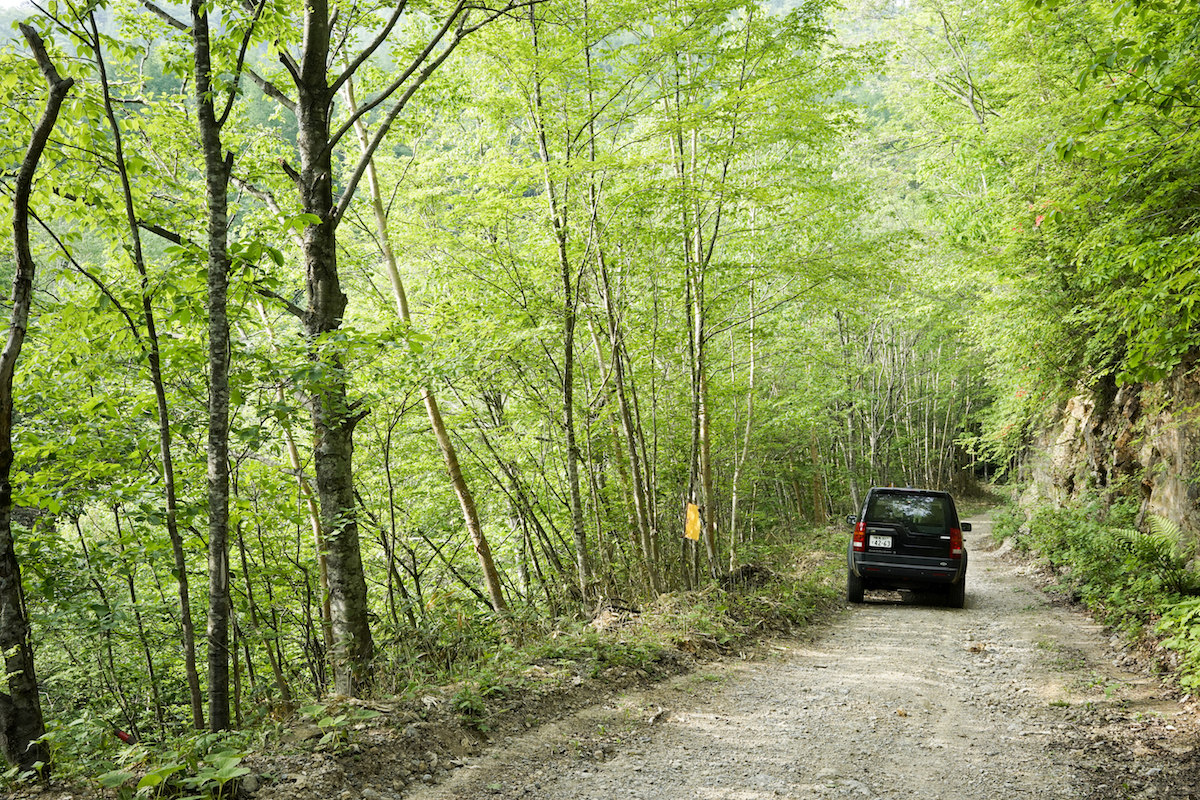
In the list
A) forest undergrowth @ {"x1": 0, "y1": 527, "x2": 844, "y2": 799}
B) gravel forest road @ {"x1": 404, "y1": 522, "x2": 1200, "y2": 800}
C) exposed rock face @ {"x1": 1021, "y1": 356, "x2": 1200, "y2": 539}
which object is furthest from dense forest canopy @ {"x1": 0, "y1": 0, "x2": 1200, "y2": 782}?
gravel forest road @ {"x1": 404, "y1": 522, "x2": 1200, "y2": 800}

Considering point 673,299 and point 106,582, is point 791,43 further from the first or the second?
point 106,582

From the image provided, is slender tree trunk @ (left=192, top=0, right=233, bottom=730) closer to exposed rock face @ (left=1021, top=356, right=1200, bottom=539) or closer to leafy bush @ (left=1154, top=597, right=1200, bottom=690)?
leafy bush @ (left=1154, top=597, right=1200, bottom=690)

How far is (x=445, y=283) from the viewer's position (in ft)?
34.7

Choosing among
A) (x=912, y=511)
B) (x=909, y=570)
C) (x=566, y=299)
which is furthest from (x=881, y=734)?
(x=912, y=511)

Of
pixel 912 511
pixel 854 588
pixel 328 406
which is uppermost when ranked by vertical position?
pixel 328 406

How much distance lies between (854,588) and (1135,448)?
458 cm

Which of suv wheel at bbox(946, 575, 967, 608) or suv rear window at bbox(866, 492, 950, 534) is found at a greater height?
suv rear window at bbox(866, 492, 950, 534)

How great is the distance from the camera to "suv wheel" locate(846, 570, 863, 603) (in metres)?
10.6

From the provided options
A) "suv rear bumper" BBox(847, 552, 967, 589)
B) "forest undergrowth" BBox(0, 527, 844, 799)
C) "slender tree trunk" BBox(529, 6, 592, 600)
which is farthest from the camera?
"suv rear bumper" BBox(847, 552, 967, 589)

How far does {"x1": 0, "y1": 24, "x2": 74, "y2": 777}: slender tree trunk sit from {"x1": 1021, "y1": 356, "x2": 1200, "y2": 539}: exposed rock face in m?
9.80

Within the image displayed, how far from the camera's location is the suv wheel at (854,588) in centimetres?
1063

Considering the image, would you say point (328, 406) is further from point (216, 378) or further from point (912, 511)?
point (912, 511)

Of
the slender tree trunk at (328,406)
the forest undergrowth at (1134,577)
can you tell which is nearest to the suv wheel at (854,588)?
the forest undergrowth at (1134,577)

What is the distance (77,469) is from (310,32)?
3596mm
